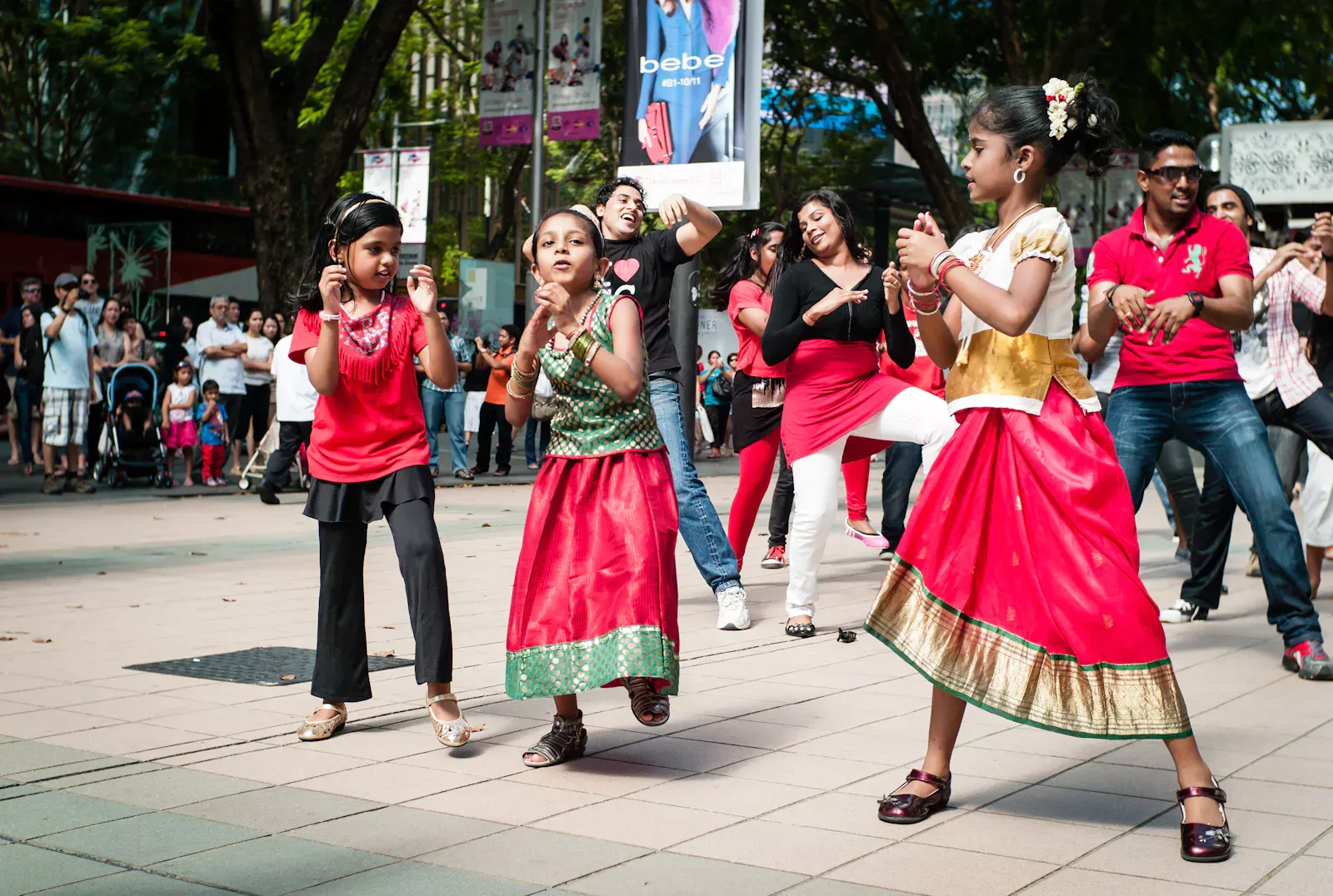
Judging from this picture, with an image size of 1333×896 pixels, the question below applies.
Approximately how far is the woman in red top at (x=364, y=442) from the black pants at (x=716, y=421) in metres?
20.4

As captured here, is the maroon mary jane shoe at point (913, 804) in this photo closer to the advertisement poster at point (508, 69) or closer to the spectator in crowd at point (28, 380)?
the spectator in crowd at point (28, 380)

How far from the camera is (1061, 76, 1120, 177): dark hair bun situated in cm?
423

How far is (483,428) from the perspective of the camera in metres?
19.6

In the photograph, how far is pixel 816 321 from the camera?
7078 millimetres

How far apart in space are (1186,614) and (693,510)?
252cm

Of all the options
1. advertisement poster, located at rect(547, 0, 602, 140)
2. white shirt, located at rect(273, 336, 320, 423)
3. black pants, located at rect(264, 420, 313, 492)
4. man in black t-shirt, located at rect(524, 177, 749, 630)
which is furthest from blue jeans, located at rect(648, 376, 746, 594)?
advertisement poster, located at rect(547, 0, 602, 140)

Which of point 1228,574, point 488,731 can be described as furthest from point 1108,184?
point 488,731

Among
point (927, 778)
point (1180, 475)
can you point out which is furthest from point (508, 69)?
point (927, 778)

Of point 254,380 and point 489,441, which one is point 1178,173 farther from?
point 489,441

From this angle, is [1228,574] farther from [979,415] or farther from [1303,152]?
[1303,152]

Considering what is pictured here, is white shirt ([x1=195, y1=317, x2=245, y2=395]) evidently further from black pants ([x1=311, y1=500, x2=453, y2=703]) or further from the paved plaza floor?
black pants ([x1=311, y1=500, x2=453, y2=703])

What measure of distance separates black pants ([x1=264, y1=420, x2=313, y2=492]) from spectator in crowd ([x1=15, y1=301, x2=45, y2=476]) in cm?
335

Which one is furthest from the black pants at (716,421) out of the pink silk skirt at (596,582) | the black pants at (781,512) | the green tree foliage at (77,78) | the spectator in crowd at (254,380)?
the pink silk skirt at (596,582)

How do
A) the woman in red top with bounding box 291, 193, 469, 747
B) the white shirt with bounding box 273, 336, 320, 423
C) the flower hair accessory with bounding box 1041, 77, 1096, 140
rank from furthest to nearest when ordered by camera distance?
the white shirt with bounding box 273, 336, 320, 423 < the woman in red top with bounding box 291, 193, 469, 747 < the flower hair accessory with bounding box 1041, 77, 1096, 140
